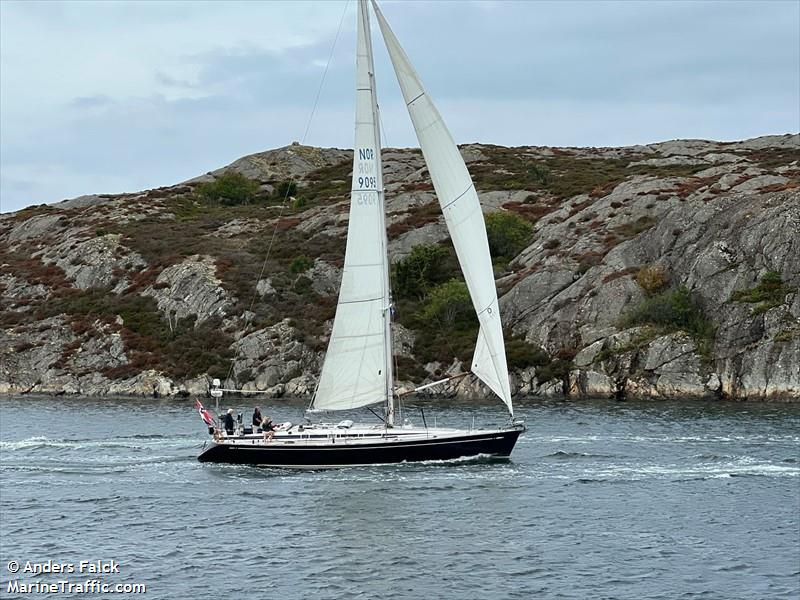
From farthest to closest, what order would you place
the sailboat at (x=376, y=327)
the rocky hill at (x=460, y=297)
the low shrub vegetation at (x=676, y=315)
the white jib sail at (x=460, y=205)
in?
the low shrub vegetation at (x=676, y=315)
the rocky hill at (x=460, y=297)
the sailboat at (x=376, y=327)
the white jib sail at (x=460, y=205)

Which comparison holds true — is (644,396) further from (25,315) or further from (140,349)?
(25,315)

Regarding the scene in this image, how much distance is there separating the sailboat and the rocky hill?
Result: 39380 mm

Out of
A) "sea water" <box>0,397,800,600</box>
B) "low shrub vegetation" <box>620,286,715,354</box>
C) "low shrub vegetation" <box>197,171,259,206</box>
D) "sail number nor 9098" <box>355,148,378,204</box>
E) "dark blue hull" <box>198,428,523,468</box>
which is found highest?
"low shrub vegetation" <box>197,171,259,206</box>

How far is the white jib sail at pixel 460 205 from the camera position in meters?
48.0

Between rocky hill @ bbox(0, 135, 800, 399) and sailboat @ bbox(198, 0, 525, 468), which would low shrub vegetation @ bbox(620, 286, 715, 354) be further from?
sailboat @ bbox(198, 0, 525, 468)

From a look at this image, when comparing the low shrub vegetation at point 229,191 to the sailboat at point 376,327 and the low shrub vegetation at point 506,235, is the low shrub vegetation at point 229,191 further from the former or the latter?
the sailboat at point 376,327

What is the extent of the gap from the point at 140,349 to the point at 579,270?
153 ft

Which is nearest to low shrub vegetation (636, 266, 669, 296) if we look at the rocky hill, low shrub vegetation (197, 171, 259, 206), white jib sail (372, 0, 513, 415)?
the rocky hill

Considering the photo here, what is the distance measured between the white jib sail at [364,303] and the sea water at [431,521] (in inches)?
163

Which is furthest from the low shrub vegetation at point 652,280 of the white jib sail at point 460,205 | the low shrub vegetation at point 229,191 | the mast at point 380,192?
the low shrub vegetation at point 229,191

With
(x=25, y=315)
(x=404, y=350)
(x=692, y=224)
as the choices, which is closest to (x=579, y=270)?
(x=692, y=224)

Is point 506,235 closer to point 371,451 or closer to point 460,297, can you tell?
point 460,297

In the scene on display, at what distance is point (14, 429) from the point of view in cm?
7056

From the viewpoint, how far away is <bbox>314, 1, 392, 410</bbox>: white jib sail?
49656mm
